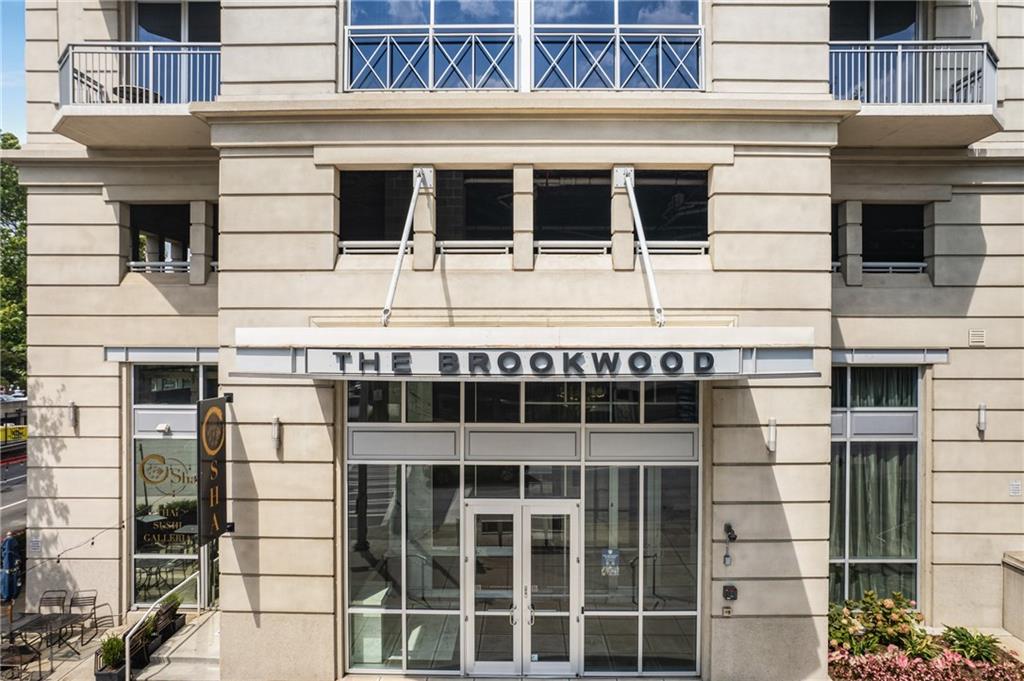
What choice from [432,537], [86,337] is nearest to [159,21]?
[86,337]

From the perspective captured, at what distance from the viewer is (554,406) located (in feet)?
29.9

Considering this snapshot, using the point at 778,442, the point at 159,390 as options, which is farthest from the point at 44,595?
the point at 778,442

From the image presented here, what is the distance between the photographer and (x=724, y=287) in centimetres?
890

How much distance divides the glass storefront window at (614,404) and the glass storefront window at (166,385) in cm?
741

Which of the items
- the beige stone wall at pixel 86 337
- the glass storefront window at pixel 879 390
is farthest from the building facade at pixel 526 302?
the glass storefront window at pixel 879 390

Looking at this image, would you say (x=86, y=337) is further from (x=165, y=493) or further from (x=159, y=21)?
(x=159, y=21)

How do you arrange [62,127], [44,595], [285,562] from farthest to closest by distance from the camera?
[44,595]
[62,127]
[285,562]

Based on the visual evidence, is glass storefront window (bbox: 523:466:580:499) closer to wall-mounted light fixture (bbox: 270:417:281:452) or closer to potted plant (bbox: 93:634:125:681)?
wall-mounted light fixture (bbox: 270:417:281:452)

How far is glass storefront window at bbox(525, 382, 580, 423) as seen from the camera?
29.8 feet

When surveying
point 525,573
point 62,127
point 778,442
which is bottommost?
point 525,573

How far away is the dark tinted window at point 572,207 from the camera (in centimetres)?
944

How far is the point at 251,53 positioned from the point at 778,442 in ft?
32.9

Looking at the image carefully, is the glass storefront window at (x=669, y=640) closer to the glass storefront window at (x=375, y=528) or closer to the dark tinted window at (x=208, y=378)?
the glass storefront window at (x=375, y=528)

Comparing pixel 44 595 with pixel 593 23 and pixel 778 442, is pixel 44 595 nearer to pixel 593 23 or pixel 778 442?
pixel 778 442
